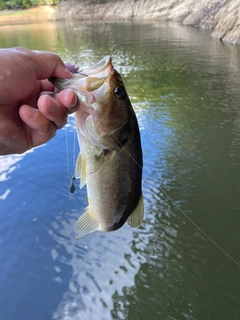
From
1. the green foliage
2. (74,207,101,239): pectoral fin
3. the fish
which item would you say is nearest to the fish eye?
the fish

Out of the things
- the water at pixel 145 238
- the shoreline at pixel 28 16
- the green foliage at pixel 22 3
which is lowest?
the shoreline at pixel 28 16

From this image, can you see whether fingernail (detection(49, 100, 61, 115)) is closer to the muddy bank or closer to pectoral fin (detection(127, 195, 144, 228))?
pectoral fin (detection(127, 195, 144, 228))

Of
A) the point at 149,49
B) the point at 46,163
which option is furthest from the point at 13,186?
the point at 149,49

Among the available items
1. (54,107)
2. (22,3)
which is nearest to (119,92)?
(54,107)

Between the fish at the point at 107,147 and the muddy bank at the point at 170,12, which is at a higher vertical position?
the fish at the point at 107,147

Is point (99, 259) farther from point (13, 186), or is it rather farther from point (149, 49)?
point (149, 49)

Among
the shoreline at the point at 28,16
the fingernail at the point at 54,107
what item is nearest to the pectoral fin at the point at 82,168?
the fingernail at the point at 54,107

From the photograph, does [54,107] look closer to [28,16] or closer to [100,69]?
[100,69]

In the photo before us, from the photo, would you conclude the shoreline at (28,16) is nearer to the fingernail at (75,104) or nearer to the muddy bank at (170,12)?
the muddy bank at (170,12)
